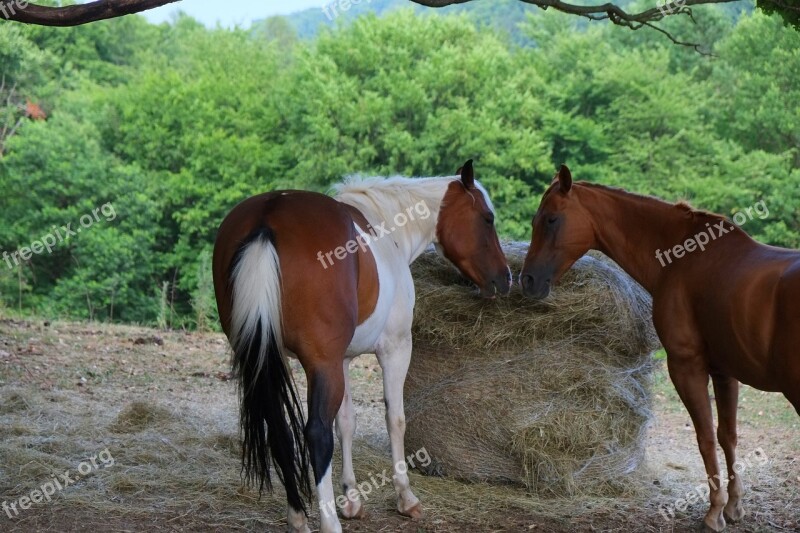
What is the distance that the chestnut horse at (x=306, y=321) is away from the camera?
137 inches

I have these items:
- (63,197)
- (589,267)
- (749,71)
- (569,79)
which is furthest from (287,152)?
(589,267)

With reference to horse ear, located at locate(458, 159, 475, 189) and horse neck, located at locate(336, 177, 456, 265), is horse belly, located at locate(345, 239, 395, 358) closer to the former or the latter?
horse neck, located at locate(336, 177, 456, 265)

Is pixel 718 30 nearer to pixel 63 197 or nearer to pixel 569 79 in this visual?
pixel 569 79

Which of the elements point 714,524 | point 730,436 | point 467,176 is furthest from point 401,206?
point 714,524

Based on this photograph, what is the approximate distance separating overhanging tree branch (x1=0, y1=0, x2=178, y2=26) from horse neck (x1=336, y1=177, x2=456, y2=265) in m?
1.44

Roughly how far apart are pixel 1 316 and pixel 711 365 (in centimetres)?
864

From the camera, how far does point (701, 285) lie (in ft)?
13.7

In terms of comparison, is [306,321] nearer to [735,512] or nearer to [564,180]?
[564,180]

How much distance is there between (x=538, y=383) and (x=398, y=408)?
3.23ft

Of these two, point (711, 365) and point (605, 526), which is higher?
point (711, 365)

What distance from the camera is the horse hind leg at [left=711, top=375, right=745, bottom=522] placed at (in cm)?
433

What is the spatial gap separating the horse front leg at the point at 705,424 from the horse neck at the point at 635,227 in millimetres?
536

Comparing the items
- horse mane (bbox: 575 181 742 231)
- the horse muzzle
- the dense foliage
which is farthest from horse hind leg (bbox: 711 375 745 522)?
the dense foliage

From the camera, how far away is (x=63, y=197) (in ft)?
68.1
